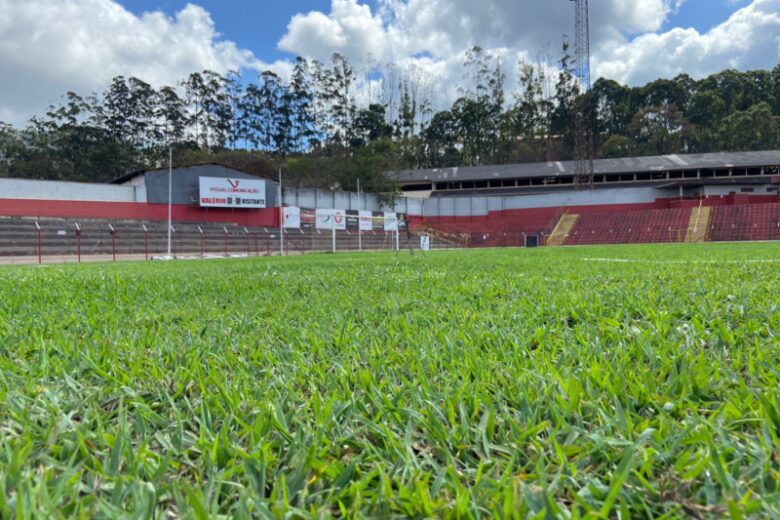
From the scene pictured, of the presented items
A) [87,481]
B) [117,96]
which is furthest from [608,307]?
[117,96]

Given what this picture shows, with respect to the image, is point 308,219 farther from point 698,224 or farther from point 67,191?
point 698,224

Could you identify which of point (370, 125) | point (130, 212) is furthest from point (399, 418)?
point (370, 125)

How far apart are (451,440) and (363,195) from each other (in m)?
39.5

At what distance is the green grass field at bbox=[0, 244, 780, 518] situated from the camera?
0.72 metres

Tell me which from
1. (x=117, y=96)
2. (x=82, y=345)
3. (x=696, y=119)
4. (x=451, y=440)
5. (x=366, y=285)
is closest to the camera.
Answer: (x=451, y=440)

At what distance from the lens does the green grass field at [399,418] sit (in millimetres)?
720

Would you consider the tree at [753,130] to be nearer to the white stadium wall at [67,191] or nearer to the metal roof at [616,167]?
the metal roof at [616,167]

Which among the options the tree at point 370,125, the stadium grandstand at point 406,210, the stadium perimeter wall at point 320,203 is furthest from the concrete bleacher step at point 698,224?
the tree at point 370,125

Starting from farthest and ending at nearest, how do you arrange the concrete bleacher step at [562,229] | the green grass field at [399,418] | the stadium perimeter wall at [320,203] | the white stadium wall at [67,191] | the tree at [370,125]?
the tree at [370,125] < the concrete bleacher step at [562,229] < the stadium perimeter wall at [320,203] < the white stadium wall at [67,191] < the green grass field at [399,418]

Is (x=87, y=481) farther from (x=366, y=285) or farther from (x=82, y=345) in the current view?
(x=366, y=285)

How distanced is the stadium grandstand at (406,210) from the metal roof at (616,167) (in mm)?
160

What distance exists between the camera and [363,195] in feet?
131

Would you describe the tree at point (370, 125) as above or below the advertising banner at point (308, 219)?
above

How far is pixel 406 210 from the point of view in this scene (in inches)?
1626
